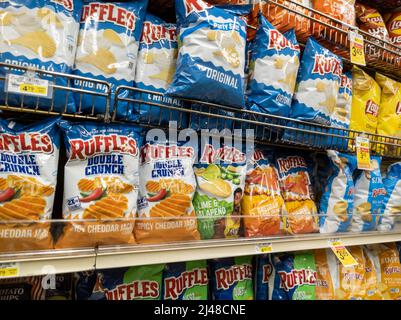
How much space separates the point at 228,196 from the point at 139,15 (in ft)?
2.16

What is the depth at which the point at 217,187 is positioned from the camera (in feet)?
3.43

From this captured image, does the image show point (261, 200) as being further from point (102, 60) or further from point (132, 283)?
point (102, 60)

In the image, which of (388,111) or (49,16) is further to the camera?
(388,111)

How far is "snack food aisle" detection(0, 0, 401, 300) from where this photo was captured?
2.55ft

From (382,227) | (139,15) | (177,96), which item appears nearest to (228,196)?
(177,96)

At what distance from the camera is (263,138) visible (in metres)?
Answer: 1.15

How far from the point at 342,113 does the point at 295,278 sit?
2.46 ft

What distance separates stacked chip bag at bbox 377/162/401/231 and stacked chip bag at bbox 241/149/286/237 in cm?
57

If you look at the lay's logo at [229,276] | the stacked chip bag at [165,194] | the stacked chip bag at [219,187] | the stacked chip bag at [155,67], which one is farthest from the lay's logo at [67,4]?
the lay's logo at [229,276]

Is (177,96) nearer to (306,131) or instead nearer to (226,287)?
(306,131)

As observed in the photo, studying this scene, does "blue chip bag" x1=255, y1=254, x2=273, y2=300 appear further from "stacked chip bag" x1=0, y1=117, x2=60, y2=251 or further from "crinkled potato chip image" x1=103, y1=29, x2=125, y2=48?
"crinkled potato chip image" x1=103, y1=29, x2=125, y2=48

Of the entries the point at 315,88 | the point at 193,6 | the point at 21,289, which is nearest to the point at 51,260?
Answer: the point at 21,289

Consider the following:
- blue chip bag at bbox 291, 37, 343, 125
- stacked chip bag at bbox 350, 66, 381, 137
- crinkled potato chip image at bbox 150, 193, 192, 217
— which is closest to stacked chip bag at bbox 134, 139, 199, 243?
crinkled potato chip image at bbox 150, 193, 192, 217


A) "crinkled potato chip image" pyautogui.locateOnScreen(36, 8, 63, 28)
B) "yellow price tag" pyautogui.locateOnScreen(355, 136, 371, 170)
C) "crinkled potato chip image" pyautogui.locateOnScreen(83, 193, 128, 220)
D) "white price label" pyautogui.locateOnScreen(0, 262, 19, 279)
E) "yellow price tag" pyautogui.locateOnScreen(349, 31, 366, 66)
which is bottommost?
"white price label" pyautogui.locateOnScreen(0, 262, 19, 279)
